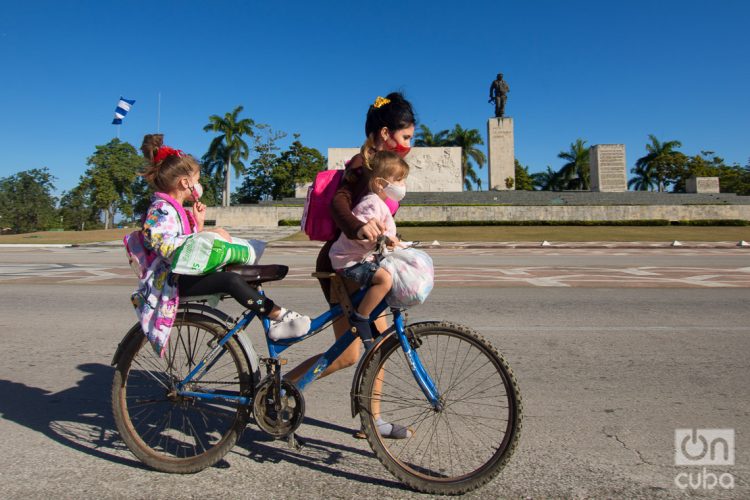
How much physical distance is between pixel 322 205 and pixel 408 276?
2.10 feet

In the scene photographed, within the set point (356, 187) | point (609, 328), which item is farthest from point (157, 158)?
point (609, 328)

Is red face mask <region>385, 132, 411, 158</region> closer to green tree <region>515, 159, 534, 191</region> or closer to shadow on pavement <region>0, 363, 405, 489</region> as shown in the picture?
shadow on pavement <region>0, 363, 405, 489</region>

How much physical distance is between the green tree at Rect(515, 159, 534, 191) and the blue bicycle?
70681 mm

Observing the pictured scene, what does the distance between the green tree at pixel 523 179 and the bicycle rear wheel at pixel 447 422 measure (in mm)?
70346

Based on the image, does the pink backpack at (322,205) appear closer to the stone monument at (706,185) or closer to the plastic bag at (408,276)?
the plastic bag at (408,276)

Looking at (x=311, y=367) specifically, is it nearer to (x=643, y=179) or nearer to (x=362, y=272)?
(x=362, y=272)

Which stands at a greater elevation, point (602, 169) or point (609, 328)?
point (602, 169)

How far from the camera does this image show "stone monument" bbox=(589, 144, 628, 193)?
4825 cm

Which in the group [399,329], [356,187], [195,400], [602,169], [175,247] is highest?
[602,169]

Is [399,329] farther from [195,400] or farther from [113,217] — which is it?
[113,217]

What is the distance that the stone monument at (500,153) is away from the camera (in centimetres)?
4769

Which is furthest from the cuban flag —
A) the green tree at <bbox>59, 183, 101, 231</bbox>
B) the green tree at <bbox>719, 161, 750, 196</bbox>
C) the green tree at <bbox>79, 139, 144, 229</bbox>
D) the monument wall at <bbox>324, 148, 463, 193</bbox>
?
the green tree at <bbox>719, 161, 750, 196</bbox>

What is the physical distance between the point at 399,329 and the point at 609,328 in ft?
13.0

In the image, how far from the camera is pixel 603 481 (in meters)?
2.43
